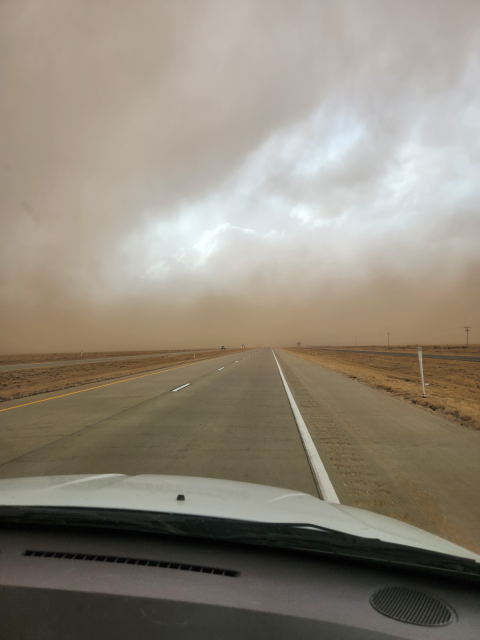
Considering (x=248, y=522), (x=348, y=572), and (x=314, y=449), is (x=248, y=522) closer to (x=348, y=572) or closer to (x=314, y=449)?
(x=348, y=572)

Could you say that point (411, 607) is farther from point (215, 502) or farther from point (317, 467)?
point (317, 467)

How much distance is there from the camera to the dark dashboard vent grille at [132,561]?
2.10 metres

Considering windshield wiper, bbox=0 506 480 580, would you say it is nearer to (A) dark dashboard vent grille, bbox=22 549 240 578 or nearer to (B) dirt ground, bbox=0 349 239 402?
(A) dark dashboard vent grille, bbox=22 549 240 578

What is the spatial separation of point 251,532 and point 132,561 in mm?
682

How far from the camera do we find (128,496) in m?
2.77

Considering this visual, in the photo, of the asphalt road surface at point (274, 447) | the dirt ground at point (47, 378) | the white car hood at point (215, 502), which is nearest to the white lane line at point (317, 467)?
the asphalt road surface at point (274, 447)

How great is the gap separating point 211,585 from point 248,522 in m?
0.42

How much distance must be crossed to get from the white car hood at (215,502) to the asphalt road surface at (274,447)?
1454 mm

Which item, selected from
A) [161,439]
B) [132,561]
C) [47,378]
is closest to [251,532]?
[132,561]

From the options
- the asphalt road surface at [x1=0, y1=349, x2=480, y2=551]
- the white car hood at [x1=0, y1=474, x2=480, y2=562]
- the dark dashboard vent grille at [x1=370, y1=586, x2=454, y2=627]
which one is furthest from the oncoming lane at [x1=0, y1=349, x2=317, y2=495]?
the dark dashboard vent grille at [x1=370, y1=586, x2=454, y2=627]

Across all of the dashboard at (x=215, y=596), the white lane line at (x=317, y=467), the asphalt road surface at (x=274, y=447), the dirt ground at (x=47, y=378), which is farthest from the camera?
the dirt ground at (x=47, y=378)

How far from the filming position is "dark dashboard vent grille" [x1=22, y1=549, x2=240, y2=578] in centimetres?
210

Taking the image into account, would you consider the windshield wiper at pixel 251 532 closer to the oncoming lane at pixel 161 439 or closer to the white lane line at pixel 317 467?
the white lane line at pixel 317 467

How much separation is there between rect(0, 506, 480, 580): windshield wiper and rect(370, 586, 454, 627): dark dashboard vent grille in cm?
13
